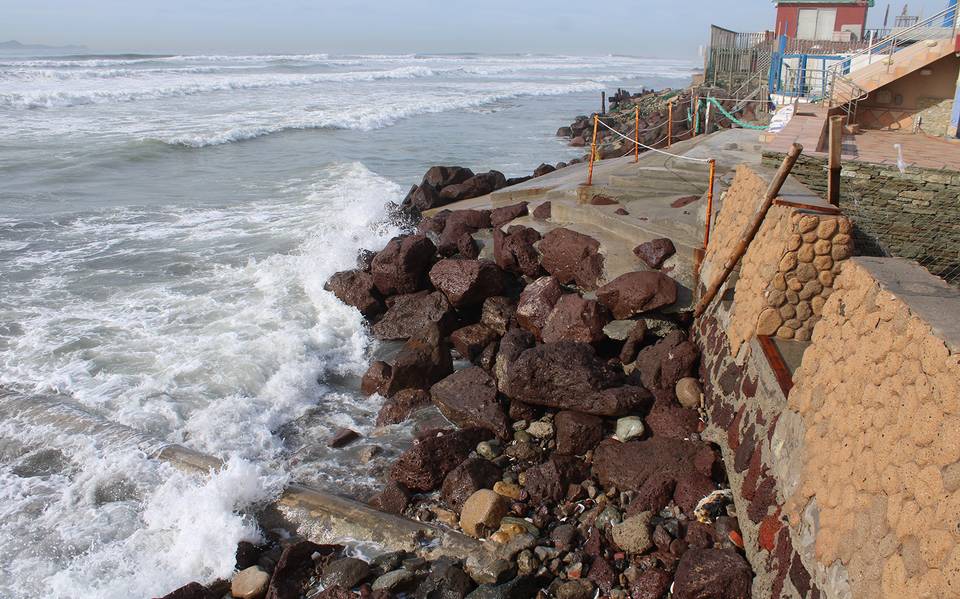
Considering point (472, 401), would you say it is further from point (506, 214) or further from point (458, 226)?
point (506, 214)

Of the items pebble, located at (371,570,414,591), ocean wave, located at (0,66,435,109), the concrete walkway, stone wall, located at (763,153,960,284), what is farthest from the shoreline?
ocean wave, located at (0,66,435,109)

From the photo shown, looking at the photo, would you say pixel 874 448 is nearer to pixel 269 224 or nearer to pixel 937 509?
pixel 937 509

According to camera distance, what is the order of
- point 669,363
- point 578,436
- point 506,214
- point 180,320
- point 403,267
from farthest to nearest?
point 506,214 → point 403,267 → point 180,320 → point 669,363 → point 578,436

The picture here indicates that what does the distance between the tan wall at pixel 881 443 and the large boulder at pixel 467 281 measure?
223 inches

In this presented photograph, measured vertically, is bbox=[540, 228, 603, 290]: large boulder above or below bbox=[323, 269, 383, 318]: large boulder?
above

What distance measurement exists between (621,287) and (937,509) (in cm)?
591

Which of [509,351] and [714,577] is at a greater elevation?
[509,351]


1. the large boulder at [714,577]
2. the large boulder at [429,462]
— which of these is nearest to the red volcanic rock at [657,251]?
the large boulder at [429,462]

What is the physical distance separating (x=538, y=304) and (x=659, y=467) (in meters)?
3.69

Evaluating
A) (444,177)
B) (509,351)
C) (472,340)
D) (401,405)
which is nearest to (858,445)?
(509,351)

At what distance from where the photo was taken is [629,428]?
7.17m

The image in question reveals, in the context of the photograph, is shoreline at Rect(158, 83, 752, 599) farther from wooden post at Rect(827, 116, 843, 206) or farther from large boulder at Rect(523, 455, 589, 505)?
wooden post at Rect(827, 116, 843, 206)

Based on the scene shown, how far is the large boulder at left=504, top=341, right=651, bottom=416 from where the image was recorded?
7.34 m

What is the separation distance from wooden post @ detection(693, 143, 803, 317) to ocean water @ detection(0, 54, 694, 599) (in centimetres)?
390
